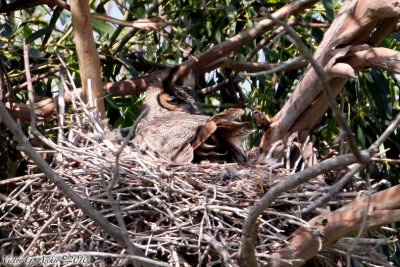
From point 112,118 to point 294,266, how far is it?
2077 mm

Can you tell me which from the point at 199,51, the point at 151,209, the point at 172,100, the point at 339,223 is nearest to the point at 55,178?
the point at 151,209

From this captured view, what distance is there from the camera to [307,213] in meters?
3.92

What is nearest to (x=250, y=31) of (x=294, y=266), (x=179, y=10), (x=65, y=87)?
(x=179, y=10)

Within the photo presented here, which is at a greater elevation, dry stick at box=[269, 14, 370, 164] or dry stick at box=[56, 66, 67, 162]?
dry stick at box=[269, 14, 370, 164]

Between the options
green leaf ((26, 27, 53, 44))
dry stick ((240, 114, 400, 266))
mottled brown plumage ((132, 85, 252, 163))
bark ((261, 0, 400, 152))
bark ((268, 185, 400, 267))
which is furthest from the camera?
green leaf ((26, 27, 53, 44))

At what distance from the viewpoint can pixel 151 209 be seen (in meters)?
3.88

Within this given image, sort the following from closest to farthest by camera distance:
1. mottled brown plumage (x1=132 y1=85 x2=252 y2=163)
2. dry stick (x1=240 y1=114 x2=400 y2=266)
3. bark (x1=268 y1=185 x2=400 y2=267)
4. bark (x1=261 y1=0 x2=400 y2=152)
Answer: dry stick (x1=240 y1=114 x2=400 y2=266) → bark (x1=268 y1=185 x2=400 y2=267) → bark (x1=261 y1=0 x2=400 y2=152) → mottled brown plumage (x1=132 y1=85 x2=252 y2=163)

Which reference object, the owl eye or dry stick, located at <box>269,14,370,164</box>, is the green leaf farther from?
dry stick, located at <box>269,14,370,164</box>

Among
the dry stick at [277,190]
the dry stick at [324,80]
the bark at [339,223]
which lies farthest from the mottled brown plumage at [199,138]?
the dry stick at [324,80]

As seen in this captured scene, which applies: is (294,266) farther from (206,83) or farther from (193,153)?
(206,83)

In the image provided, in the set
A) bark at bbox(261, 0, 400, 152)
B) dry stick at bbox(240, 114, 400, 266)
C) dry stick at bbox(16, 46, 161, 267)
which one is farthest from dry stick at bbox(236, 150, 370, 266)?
bark at bbox(261, 0, 400, 152)

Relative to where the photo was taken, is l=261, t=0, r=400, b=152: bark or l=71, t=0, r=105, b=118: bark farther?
l=71, t=0, r=105, b=118: bark

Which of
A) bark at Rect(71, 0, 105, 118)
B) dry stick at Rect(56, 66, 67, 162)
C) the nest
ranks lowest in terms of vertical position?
the nest

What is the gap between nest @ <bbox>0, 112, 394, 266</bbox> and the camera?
3.72 metres
